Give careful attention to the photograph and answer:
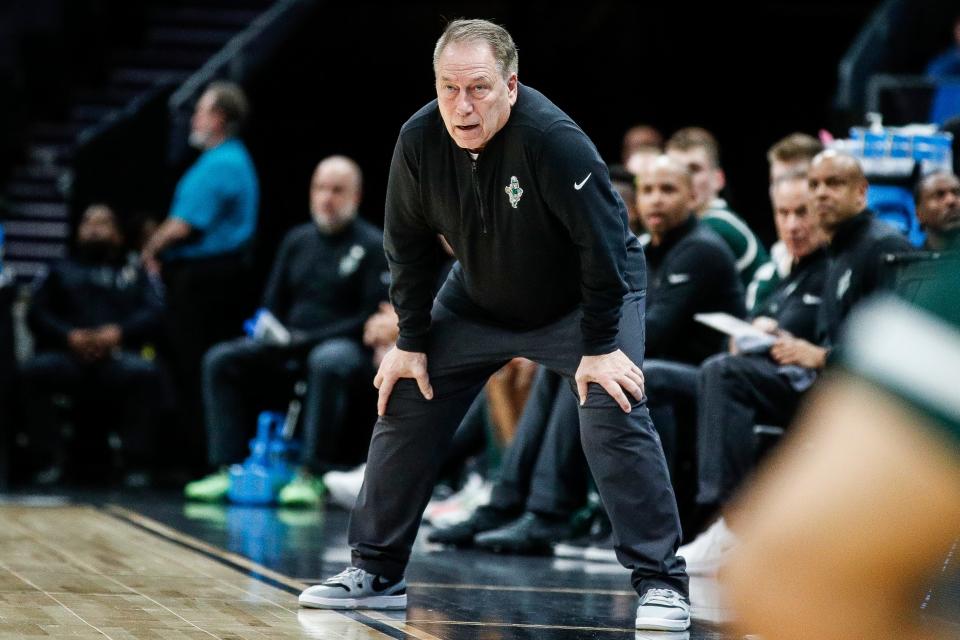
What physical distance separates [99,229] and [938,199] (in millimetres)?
5167

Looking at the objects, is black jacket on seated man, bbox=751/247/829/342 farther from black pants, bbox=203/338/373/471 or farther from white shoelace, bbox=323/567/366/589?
black pants, bbox=203/338/373/471

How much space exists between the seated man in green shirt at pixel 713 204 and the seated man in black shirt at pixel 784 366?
3.39 ft

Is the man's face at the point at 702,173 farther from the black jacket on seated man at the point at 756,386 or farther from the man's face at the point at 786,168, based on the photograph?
the black jacket on seated man at the point at 756,386

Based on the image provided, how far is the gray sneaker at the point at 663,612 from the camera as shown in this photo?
A: 3795mm

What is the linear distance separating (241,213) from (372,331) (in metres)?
1.52

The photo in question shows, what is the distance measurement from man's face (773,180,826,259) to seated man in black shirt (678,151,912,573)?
0.25m

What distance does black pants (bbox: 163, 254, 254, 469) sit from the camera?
860 centimetres

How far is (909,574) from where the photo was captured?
128cm

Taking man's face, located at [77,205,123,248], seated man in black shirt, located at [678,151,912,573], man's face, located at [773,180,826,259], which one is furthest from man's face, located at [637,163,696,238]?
man's face, located at [77,205,123,248]

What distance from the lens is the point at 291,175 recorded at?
10.5 metres

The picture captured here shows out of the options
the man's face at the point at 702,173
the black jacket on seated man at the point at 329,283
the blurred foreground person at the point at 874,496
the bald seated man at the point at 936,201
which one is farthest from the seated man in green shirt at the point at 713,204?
the blurred foreground person at the point at 874,496

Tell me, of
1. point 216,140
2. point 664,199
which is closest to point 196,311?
→ point 216,140

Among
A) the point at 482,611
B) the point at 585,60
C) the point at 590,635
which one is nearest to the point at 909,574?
the point at 590,635

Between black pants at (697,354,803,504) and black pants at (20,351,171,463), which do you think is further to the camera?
black pants at (20,351,171,463)
